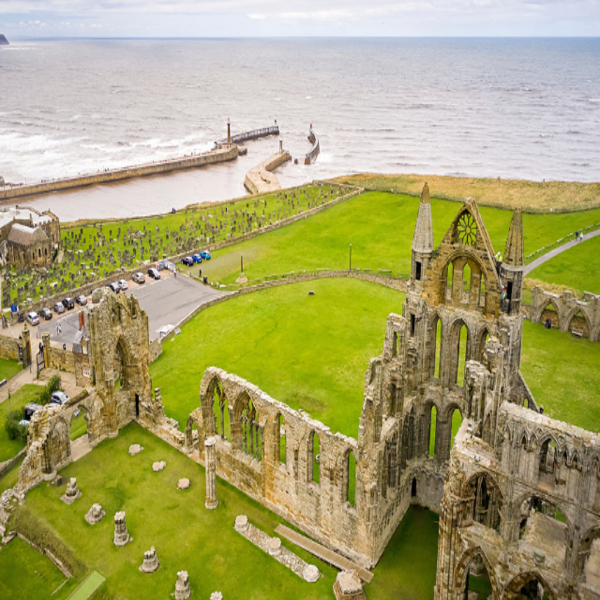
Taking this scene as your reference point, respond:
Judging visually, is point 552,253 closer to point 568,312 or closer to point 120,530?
point 568,312

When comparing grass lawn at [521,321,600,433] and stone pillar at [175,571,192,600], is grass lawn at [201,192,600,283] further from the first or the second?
stone pillar at [175,571,192,600]

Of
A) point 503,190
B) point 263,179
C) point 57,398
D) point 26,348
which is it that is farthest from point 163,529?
point 263,179

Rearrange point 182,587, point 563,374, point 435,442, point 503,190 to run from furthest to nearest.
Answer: point 503,190
point 563,374
point 435,442
point 182,587

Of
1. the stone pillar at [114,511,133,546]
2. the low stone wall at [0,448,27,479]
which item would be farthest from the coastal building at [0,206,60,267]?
the stone pillar at [114,511,133,546]

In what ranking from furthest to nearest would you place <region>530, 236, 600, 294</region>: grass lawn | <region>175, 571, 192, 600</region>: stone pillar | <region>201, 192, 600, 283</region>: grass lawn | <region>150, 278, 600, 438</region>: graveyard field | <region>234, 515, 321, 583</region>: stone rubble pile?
1. <region>201, 192, 600, 283</region>: grass lawn
2. <region>530, 236, 600, 294</region>: grass lawn
3. <region>150, 278, 600, 438</region>: graveyard field
4. <region>234, 515, 321, 583</region>: stone rubble pile
5. <region>175, 571, 192, 600</region>: stone pillar

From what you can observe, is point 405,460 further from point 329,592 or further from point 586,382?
point 586,382
